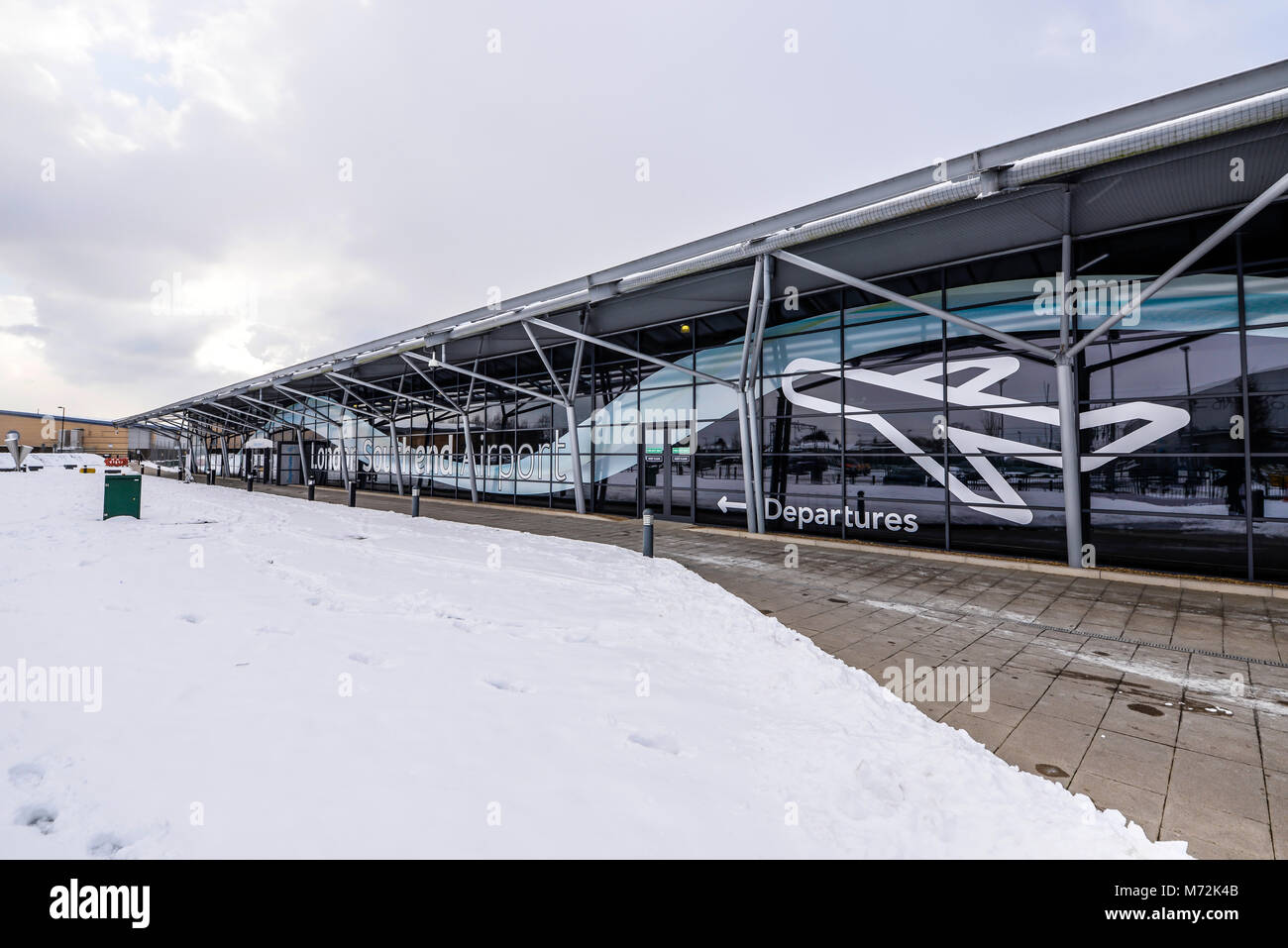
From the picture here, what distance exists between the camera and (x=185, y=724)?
9.91 ft

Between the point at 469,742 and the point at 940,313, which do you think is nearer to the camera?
the point at 469,742

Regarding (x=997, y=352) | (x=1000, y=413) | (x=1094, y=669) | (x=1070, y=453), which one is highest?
(x=997, y=352)

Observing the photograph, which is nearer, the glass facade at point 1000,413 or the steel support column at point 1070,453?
the glass facade at point 1000,413

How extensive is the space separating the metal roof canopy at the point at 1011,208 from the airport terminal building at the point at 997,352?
0.14 feet

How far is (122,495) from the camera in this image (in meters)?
12.8

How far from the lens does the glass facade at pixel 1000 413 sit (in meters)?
8.71

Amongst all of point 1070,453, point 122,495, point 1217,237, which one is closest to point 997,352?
point 1070,453

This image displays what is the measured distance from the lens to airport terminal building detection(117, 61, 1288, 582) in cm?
769

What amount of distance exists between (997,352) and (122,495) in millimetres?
20294

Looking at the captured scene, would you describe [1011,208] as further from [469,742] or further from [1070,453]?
[469,742]

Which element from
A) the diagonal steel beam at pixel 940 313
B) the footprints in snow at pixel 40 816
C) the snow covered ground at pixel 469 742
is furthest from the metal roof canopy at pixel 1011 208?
the footprints in snow at pixel 40 816

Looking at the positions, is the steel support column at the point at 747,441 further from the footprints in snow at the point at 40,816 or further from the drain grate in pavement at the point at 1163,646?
the footprints in snow at the point at 40,816
